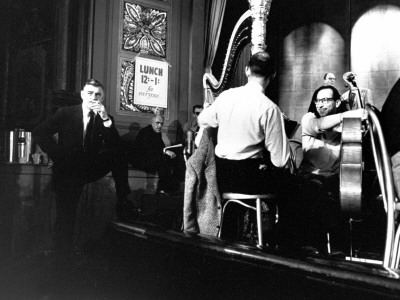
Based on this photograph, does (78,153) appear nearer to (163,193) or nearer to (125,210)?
(125,210)

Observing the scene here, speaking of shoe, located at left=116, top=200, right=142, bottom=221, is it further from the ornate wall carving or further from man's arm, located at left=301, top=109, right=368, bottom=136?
man's arm, located at left=301, top=109, right=368, bottom=136

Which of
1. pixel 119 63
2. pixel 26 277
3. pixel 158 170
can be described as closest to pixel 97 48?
pixel 119 63

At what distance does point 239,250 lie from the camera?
89 centimetres

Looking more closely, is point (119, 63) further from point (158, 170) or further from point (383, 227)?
point (383, 227)

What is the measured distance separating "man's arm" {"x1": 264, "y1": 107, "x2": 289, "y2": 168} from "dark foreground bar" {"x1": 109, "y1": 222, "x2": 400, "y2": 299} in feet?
4.58

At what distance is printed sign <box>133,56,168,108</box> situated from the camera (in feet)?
19.9

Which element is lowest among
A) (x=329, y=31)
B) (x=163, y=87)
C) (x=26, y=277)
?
(x=26, y=277)

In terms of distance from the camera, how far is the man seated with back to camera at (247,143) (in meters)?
2.61

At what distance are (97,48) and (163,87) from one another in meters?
0.98

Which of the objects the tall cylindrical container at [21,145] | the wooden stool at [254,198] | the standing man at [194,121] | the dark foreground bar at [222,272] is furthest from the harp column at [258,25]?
the dark foreground bar at [222,272]

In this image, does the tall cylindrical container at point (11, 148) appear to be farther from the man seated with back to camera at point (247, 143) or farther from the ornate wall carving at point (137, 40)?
the man seated with back to camera at point (247, 143)

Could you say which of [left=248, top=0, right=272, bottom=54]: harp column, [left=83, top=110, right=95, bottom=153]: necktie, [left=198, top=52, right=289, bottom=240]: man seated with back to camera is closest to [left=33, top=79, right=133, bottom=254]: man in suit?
[left=83, top=110, right=95, bottom=153]: necktie

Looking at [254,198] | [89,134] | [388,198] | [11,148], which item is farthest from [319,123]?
[11,148]

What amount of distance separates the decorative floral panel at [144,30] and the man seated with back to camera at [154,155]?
90 cm
